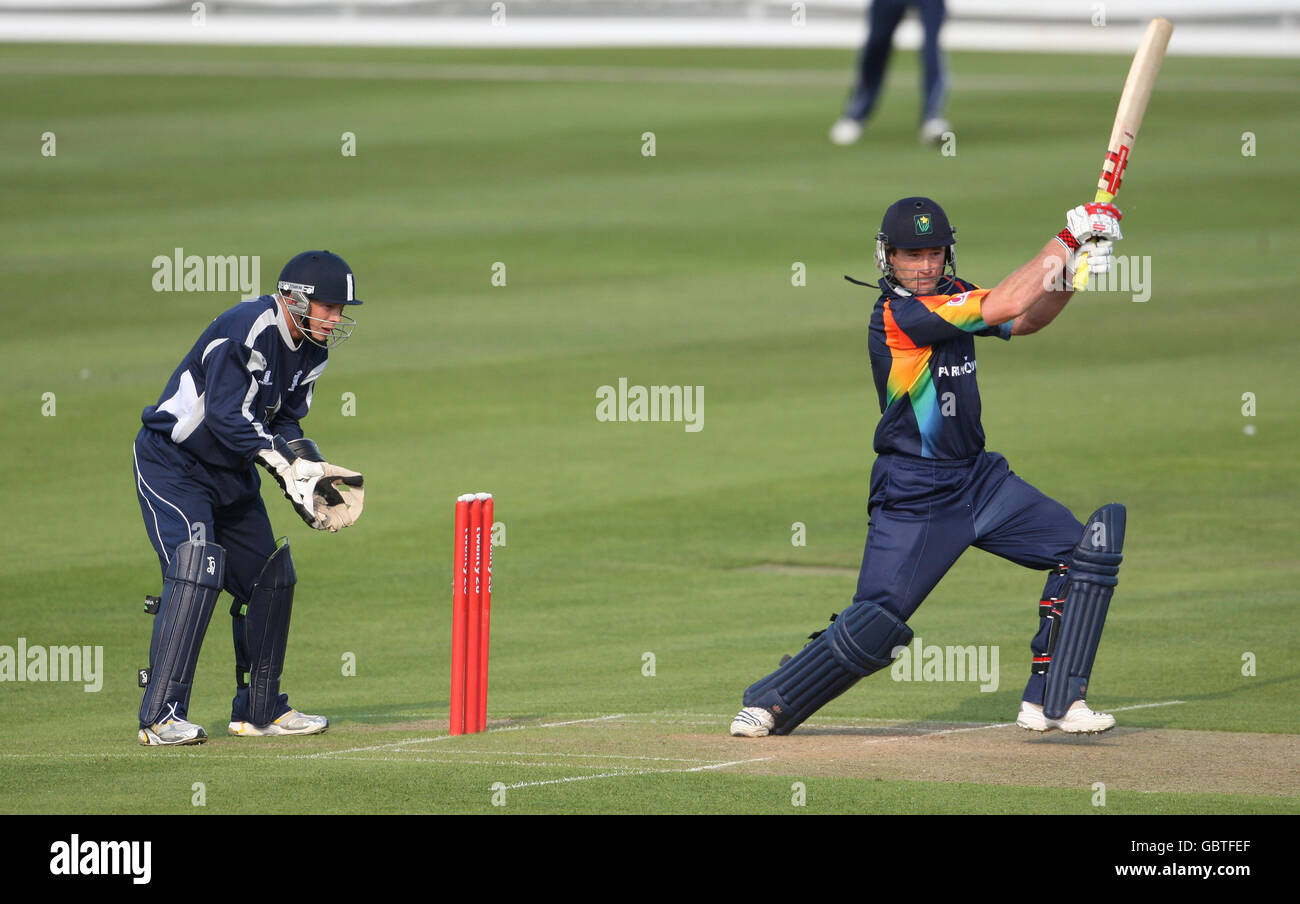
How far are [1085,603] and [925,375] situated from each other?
1144mm

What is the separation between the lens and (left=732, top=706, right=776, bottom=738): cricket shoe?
890cm

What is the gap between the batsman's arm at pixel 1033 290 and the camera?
818 centimetres

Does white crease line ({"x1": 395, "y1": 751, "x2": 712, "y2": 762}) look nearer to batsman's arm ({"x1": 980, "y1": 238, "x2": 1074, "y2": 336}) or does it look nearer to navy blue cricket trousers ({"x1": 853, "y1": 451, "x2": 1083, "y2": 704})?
navy blue cricket trousers ({"x1": 853, "y1": 451, "x2": 1083, "y2": 704})

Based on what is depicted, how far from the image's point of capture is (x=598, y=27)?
133ft

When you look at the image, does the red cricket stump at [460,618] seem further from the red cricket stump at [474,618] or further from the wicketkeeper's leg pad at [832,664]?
the wicketkeeper's leg pad at [832,664]

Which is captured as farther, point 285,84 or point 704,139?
point 285,84

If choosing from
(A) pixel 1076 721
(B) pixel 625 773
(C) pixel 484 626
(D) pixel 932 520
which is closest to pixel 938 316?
(D) pixel 932 520

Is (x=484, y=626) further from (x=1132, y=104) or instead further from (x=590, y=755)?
(x=1132, y=104)

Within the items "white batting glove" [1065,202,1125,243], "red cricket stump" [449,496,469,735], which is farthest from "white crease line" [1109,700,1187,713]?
"red cricket stump" [449,496,469,735]

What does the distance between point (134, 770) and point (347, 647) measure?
3987 mm

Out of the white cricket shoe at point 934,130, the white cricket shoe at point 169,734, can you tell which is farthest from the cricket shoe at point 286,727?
the white cricket shoe at point 934,130

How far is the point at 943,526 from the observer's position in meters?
8.74
